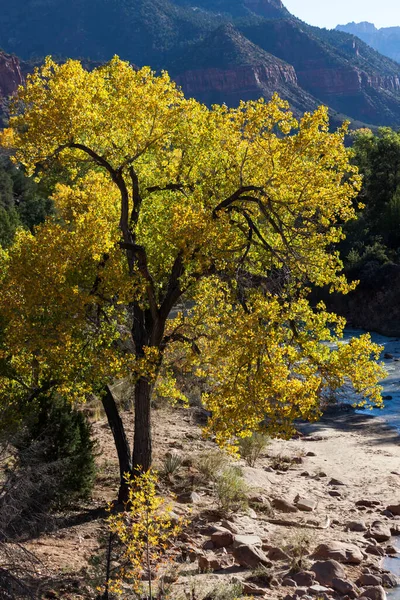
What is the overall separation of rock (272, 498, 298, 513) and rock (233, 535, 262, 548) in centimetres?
196

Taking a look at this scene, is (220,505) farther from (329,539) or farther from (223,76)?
(223,76)

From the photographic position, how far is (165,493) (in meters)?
11.8

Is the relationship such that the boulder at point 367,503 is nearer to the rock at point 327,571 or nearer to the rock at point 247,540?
the rock at point 247,540

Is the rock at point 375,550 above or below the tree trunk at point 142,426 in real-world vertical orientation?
below

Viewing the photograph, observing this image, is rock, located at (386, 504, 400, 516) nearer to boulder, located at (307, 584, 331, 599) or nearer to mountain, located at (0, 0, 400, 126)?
boulder, located at (307, 584, 331, 599)

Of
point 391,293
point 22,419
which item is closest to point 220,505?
point 22,419

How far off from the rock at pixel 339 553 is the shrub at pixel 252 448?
4.62 metres

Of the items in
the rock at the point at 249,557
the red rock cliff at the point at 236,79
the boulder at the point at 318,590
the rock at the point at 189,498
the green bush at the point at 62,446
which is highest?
the red rock cliff at the point at 236,79

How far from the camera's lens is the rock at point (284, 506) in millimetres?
11984

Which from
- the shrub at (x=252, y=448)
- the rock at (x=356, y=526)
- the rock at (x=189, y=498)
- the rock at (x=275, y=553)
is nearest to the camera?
the rock at (x=275, y=553)

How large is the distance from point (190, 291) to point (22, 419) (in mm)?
3208

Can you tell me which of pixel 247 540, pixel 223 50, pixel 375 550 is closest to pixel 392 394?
pixel 375 550

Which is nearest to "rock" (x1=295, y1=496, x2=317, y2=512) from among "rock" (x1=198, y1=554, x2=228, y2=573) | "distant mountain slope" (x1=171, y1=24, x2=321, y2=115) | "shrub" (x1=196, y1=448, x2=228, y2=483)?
"shrub" (x1=196, y1=448, x2=228, y2=483)

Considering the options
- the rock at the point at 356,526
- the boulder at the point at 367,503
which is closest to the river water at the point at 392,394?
the rock at the point at 356,526
